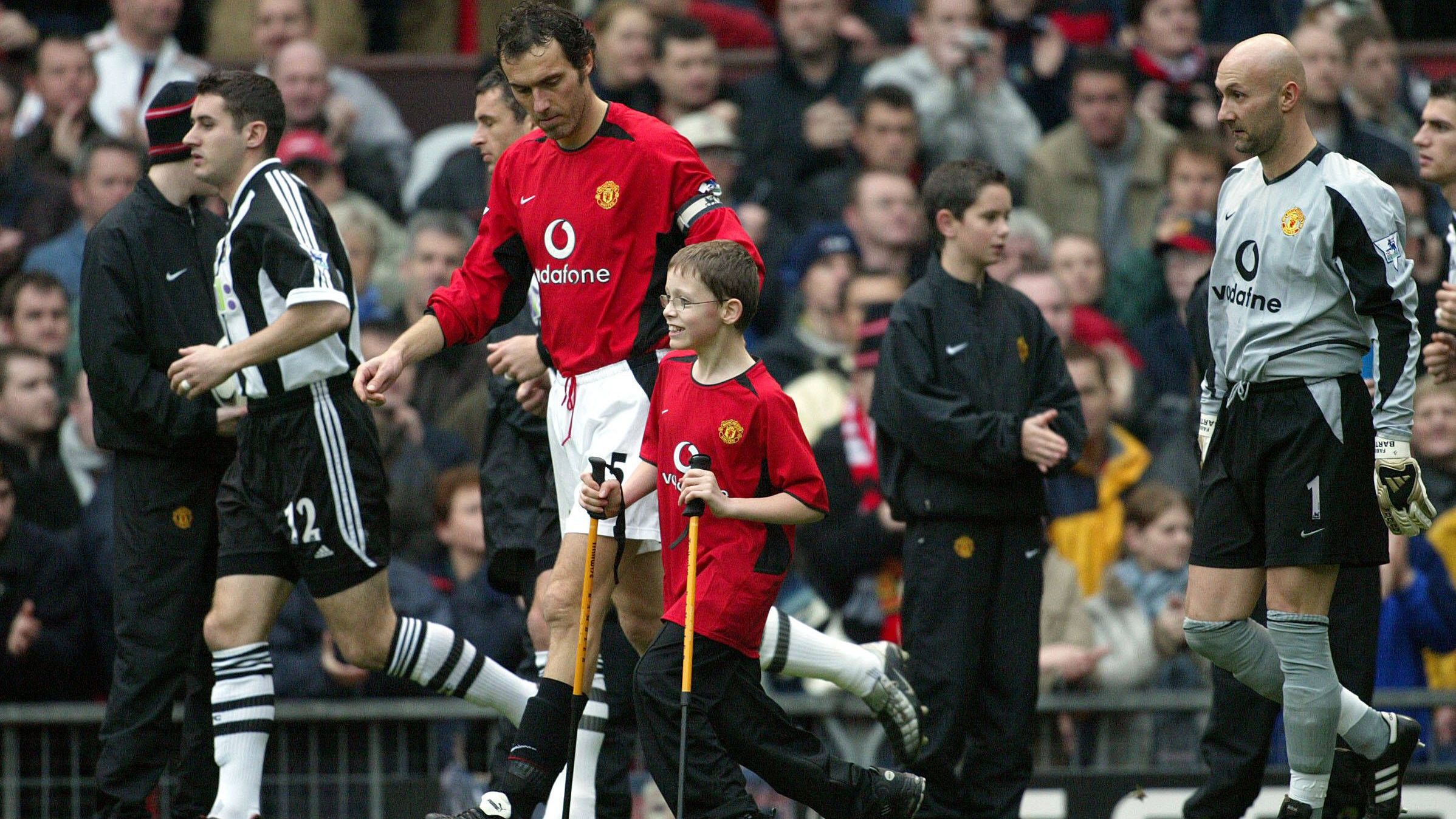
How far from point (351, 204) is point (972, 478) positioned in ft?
17.0

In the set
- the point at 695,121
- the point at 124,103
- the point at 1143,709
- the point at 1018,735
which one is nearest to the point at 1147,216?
the point at 695,121

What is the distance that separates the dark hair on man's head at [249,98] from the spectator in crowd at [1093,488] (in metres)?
4.21

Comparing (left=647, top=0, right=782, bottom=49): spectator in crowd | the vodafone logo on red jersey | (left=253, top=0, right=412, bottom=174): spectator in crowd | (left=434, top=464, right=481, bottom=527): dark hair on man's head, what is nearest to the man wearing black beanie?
the vodafone logo on red jersey

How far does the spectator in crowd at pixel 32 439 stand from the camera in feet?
32.6

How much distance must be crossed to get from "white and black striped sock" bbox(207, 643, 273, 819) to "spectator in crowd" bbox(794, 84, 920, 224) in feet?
→ 19.2

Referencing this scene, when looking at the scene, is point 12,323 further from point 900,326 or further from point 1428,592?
point 1428,592

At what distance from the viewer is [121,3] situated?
12.4 meters

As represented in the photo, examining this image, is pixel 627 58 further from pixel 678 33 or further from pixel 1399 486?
pixel 1399 486

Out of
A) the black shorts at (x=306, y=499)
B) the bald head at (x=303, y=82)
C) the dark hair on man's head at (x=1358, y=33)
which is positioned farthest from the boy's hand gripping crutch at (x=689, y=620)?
the dark hair on man's head at (x=1358, y=33)

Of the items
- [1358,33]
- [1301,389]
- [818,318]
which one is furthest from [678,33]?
[1301,389]

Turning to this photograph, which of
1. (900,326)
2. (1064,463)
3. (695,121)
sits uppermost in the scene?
(695,121)

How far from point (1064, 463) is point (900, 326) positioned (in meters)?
0.88

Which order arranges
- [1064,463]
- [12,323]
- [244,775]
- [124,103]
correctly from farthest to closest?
[124,103] → [12,323] → [1064,463] → [244,775]

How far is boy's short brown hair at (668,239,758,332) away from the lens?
20.7 feet
